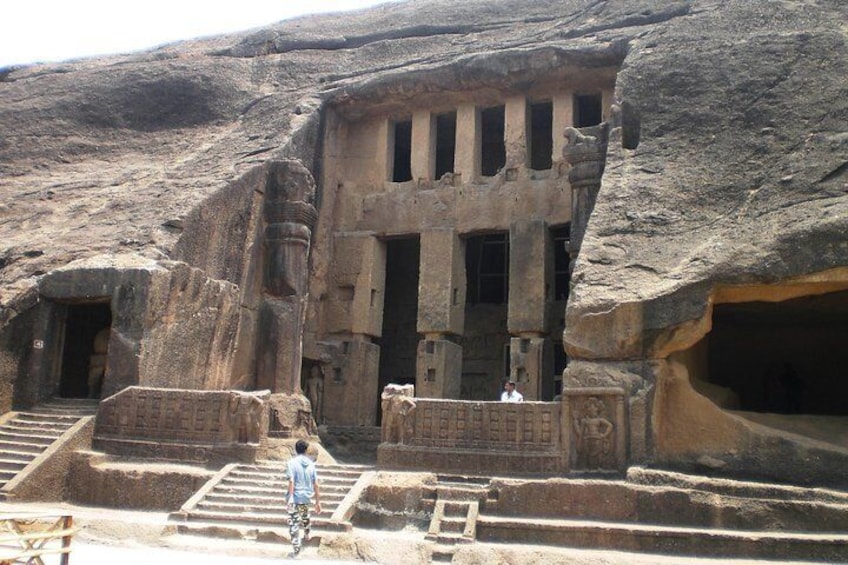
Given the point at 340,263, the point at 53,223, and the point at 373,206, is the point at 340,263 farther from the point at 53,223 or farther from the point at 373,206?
the point at 53,223

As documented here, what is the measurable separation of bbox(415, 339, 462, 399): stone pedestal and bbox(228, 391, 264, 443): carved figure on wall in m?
4.60

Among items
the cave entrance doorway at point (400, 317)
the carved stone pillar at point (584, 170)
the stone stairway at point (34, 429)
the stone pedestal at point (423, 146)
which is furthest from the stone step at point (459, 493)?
the cave entrance doorway at point (400, 317)

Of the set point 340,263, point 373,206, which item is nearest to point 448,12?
point 373,206

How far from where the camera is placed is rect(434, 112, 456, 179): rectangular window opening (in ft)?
56.5

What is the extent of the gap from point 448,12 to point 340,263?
18.6ft

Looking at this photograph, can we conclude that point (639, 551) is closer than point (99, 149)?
Yes

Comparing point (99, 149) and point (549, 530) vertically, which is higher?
point (99, 149)

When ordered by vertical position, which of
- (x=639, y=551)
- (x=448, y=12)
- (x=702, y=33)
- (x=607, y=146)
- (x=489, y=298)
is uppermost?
(x=448, y=12)

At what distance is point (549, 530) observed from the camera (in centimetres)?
752

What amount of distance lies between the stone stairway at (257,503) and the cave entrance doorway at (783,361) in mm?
6311

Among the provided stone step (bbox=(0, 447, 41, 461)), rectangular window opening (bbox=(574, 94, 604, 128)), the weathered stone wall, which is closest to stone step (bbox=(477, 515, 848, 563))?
the weathered stone wall

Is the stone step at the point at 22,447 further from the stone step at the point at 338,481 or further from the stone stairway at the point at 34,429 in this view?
the stone step at the point at 338,481

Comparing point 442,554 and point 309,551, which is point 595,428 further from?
point 309,551

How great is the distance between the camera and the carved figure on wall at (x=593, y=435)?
8.76m
